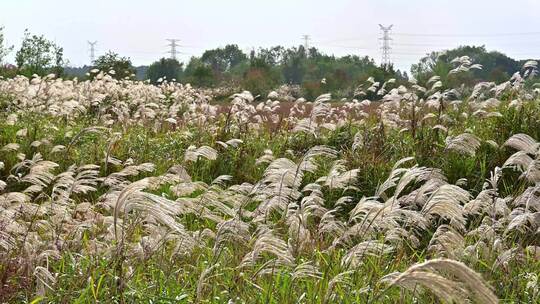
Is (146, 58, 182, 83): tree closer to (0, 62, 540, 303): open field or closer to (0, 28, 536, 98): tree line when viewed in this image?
(0, 28, 536, 98): tree line

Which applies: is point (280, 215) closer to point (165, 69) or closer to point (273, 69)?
point (273, 69)

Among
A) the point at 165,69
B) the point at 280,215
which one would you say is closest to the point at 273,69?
the point at 165,69

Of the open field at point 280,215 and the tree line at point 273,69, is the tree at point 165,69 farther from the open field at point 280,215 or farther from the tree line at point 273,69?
the open field at point 280,215

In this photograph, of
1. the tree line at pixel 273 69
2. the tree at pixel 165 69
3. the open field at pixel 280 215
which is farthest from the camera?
the tree at pixel 165 69

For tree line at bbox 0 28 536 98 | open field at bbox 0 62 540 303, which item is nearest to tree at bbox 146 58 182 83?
tree line at bbox 0 28 536 98

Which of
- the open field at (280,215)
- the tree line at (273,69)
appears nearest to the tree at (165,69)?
the tree line at (273,69)

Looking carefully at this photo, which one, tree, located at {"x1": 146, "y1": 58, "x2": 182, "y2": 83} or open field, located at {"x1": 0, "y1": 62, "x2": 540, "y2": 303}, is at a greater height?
open field, located at {"x1": 0, "y1": 62, "x2": 540, "y2": 303}

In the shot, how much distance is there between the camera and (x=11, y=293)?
3961 millimetres

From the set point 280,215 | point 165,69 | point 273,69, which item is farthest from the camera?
point 165,69

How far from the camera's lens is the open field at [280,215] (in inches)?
145

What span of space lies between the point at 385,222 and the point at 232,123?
23.3ft

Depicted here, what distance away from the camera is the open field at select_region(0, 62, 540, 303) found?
368cm

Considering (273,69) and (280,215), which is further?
(273,69)

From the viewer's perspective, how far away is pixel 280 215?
22.2ft
